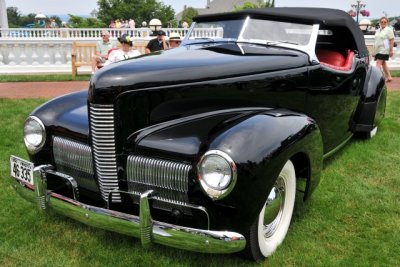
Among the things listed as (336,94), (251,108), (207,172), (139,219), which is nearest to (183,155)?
(207,172)

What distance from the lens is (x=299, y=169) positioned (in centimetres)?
305

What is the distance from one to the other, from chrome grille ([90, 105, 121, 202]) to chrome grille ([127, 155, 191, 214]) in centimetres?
11

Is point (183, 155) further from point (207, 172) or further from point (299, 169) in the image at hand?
point (299, 169)

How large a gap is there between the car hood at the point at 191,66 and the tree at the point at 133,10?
49.5 metres

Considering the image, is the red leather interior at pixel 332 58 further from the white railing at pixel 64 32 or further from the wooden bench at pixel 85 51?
the white railing at pixel 64 32

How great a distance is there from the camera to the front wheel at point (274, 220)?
2584 millimetres

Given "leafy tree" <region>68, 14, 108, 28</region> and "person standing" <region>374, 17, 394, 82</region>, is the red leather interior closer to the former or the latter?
"person standing" <region>374, 17, 394, 82</region>

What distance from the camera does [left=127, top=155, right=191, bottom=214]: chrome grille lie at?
96.1 inches

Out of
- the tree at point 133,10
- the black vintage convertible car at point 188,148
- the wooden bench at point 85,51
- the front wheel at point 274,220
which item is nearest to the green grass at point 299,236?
the front wheel at point 274,220

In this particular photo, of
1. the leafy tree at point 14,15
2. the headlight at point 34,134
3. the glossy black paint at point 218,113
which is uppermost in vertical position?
the glossy black paint at point 218,113

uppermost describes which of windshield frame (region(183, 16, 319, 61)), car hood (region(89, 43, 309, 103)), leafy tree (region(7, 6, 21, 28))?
windshield frame (region(183, 16, 319, 61))

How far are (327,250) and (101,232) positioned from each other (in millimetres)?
1596

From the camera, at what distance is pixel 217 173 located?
7.52 ft

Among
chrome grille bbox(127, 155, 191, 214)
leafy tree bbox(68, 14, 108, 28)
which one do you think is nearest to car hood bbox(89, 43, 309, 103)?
chrome grille bbox(127, 155, 191, 214)
